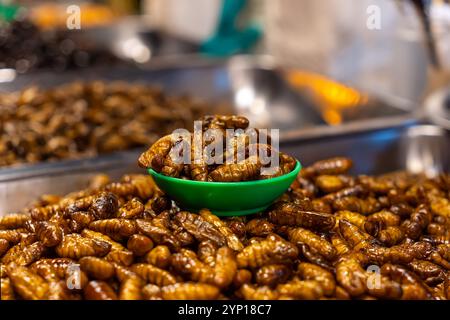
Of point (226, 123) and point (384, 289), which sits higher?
point (226, 123)

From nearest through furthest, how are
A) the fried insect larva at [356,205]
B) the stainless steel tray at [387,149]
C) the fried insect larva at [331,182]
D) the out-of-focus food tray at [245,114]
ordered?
the fried insect larva at [356,205], the fried insect larva at [331,182], the out-of-focus food tray at [245,114], the stainless steel tray at [387,149]

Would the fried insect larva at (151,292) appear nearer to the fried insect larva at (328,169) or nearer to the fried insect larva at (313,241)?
the fried insect larva at (313,241)

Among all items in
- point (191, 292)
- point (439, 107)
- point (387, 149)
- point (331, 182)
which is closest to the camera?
point (191, 292)

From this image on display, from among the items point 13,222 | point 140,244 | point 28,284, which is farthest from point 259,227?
point 13,222

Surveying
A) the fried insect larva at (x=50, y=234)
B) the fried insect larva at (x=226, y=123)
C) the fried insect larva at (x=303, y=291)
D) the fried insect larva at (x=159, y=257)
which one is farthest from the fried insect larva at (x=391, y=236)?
the fried insect larva at (x=50, y=234)

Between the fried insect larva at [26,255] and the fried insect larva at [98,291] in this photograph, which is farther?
the fried insect larva at [26,255]

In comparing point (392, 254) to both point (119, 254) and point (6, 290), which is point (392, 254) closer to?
point (119, 254)

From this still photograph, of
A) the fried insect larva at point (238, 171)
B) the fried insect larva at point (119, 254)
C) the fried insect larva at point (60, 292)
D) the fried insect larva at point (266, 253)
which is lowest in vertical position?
the fried insect larva at point (60, 292)

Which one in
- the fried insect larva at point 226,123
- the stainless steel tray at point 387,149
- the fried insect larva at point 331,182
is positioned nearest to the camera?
the fried insect larva at point 226,123
